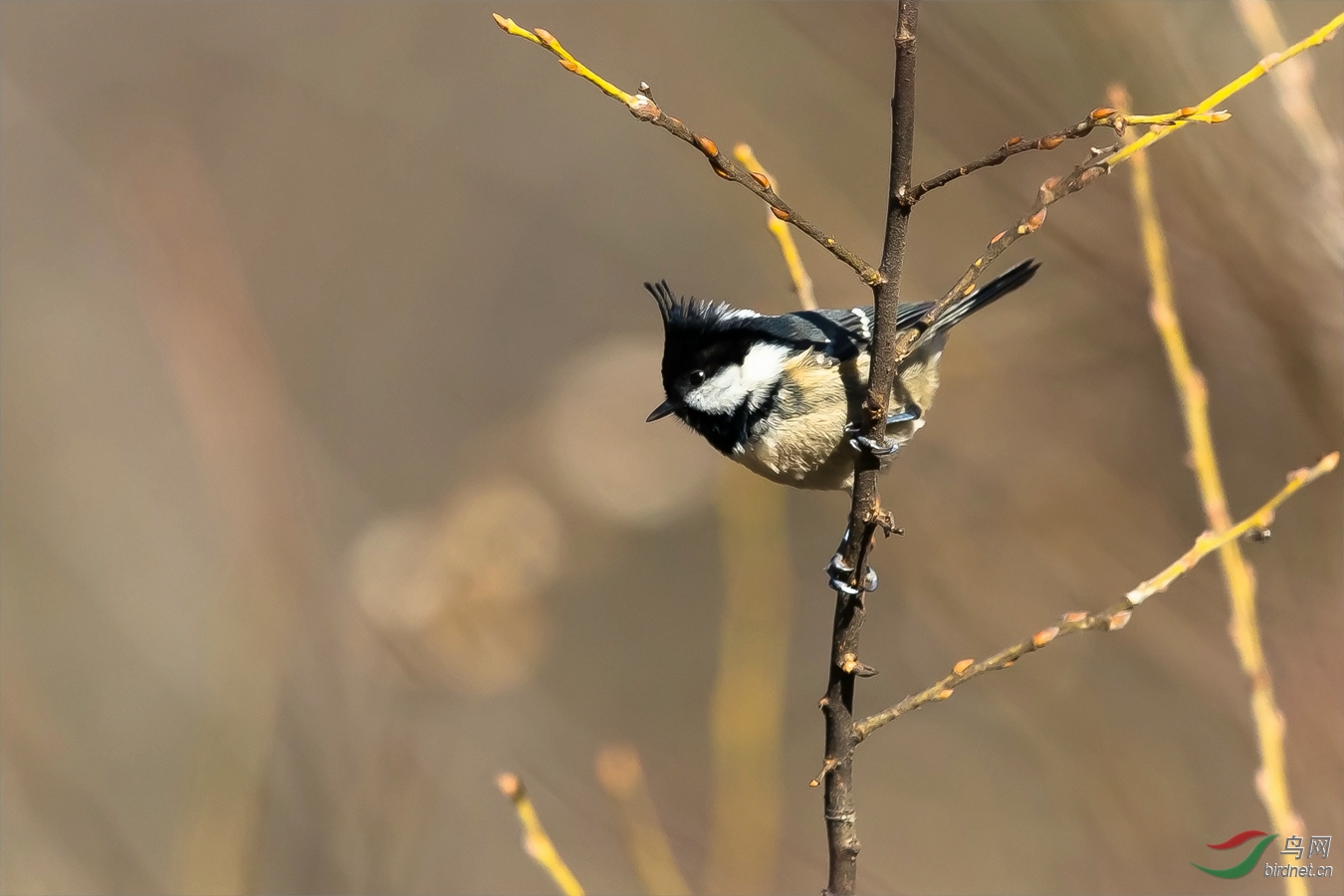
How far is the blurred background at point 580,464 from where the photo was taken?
2.40 metres

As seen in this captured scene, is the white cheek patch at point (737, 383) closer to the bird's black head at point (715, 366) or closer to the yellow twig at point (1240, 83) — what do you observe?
the bird's black head at point (715, 366)

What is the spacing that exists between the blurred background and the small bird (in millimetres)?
228

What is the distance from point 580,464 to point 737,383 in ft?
6.05

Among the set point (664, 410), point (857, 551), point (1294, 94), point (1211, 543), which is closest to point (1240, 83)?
point (1294, 94)

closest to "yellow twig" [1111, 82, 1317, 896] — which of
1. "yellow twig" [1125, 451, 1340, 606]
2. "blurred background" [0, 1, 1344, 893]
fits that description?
"yellow twig" [1125, 451, 1340, 606]

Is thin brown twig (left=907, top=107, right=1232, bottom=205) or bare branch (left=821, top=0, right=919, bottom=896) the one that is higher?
thin brown twig (left=907, top=107, right=1232, bottom=205)

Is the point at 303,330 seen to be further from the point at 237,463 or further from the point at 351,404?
the point at 237,463

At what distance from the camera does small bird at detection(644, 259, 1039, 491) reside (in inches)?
92.1

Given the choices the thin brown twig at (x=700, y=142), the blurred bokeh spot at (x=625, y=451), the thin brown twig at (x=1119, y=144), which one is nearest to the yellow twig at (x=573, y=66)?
the thin brown twig at (x=700, y=142)

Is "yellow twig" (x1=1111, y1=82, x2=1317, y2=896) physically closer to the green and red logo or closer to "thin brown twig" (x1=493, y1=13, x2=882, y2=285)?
"thin brown twig" (x1=493, y1=13, x2=882, y2=285)

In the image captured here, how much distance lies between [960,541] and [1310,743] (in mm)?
926

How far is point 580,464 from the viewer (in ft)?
13.8

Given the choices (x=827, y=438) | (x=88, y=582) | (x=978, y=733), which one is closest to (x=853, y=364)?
(x=827, y=438)

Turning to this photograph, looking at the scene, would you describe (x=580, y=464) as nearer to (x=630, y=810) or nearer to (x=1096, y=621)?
(x=630, y=810)
